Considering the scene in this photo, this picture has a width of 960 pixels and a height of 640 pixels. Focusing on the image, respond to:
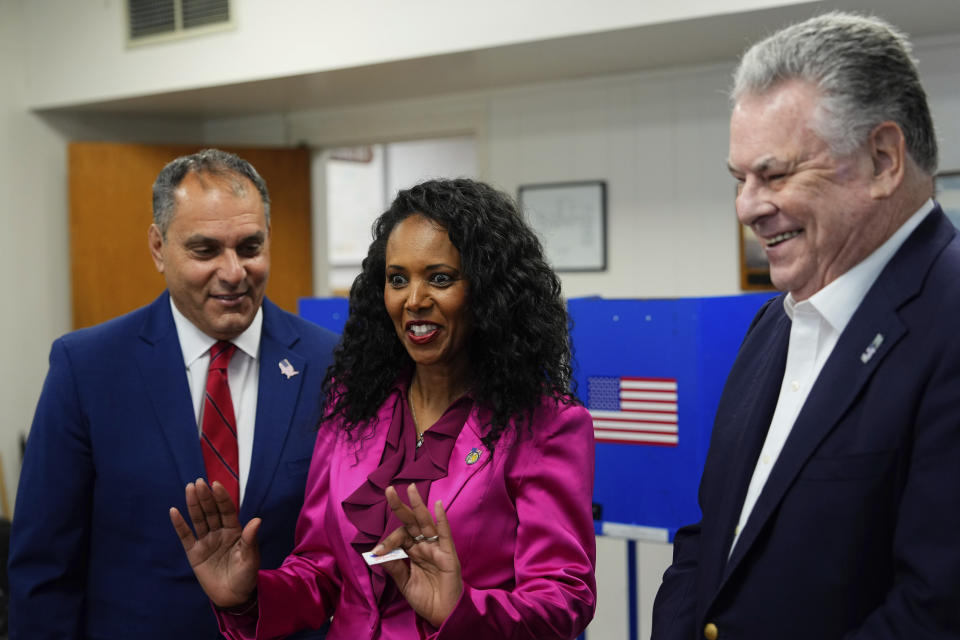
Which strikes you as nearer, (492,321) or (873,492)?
(873,492)

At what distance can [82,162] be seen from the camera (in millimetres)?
4934

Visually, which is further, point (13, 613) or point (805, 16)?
point (805, 16)

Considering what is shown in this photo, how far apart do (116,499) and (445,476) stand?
672mm

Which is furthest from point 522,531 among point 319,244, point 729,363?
point 319,244

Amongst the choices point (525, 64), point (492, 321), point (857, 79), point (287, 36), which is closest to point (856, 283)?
point (857, 79)

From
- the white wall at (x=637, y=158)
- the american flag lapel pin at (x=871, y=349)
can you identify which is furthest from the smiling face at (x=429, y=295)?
the white wall at (x=637, y=158)

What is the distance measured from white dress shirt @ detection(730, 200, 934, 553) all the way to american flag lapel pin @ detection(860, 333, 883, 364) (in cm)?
6

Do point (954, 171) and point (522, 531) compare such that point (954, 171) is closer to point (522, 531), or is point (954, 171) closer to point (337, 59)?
point (337, 59)

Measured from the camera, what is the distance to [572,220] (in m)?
4.57

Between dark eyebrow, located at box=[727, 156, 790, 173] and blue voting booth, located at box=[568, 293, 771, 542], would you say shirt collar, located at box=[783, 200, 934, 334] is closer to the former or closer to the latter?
dark eyebrow, located at box=[727, 156, 790, 173]

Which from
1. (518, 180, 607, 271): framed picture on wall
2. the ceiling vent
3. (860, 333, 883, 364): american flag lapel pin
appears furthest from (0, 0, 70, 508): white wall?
(860, 333, 883, 364): american flag lapel pin

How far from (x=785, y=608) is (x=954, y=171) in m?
3.26

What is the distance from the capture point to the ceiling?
345cm

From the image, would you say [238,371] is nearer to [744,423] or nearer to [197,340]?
[197,340]
